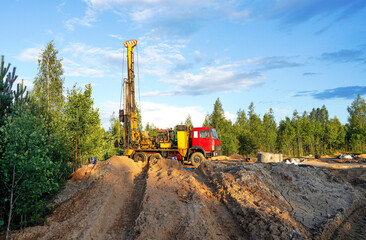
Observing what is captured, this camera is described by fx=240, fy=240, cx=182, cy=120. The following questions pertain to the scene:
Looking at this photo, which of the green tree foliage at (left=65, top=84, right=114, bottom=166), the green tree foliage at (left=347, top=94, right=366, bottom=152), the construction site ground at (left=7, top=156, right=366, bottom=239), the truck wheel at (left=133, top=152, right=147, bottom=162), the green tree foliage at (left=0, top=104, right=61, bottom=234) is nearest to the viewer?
the construction site ground at (left=7, top=156, right=366, bottom=239)

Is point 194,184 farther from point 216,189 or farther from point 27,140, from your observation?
point 27,140

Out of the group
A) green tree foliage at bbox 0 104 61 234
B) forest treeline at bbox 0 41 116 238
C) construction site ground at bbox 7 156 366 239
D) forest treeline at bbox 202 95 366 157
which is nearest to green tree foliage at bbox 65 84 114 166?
forest treeline at bbox 0 41 116 238

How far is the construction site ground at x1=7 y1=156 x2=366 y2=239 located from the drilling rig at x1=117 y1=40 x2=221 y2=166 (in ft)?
13.6

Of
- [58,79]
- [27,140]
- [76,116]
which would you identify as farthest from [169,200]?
[58,79]

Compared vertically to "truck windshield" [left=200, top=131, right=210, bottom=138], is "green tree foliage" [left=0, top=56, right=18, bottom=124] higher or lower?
higher

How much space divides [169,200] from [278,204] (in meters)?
4.68

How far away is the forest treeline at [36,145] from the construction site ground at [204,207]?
1.07 metres

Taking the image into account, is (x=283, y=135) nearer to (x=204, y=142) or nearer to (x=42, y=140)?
(x=204, y=142)

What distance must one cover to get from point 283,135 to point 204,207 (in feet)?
128

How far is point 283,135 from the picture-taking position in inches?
1741

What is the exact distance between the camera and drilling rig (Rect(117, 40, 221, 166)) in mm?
20125

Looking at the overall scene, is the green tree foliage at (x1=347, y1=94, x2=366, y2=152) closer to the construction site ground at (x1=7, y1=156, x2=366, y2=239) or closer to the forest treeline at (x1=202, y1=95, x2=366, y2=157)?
the forest treeline at (x1=202, y1=95, x2=366, y2=157)

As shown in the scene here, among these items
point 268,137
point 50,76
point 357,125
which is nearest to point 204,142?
point 50,76

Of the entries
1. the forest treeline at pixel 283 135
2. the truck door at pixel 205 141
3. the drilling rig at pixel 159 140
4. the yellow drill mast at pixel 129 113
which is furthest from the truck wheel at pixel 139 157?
the forest treeline at pixel 283 135
